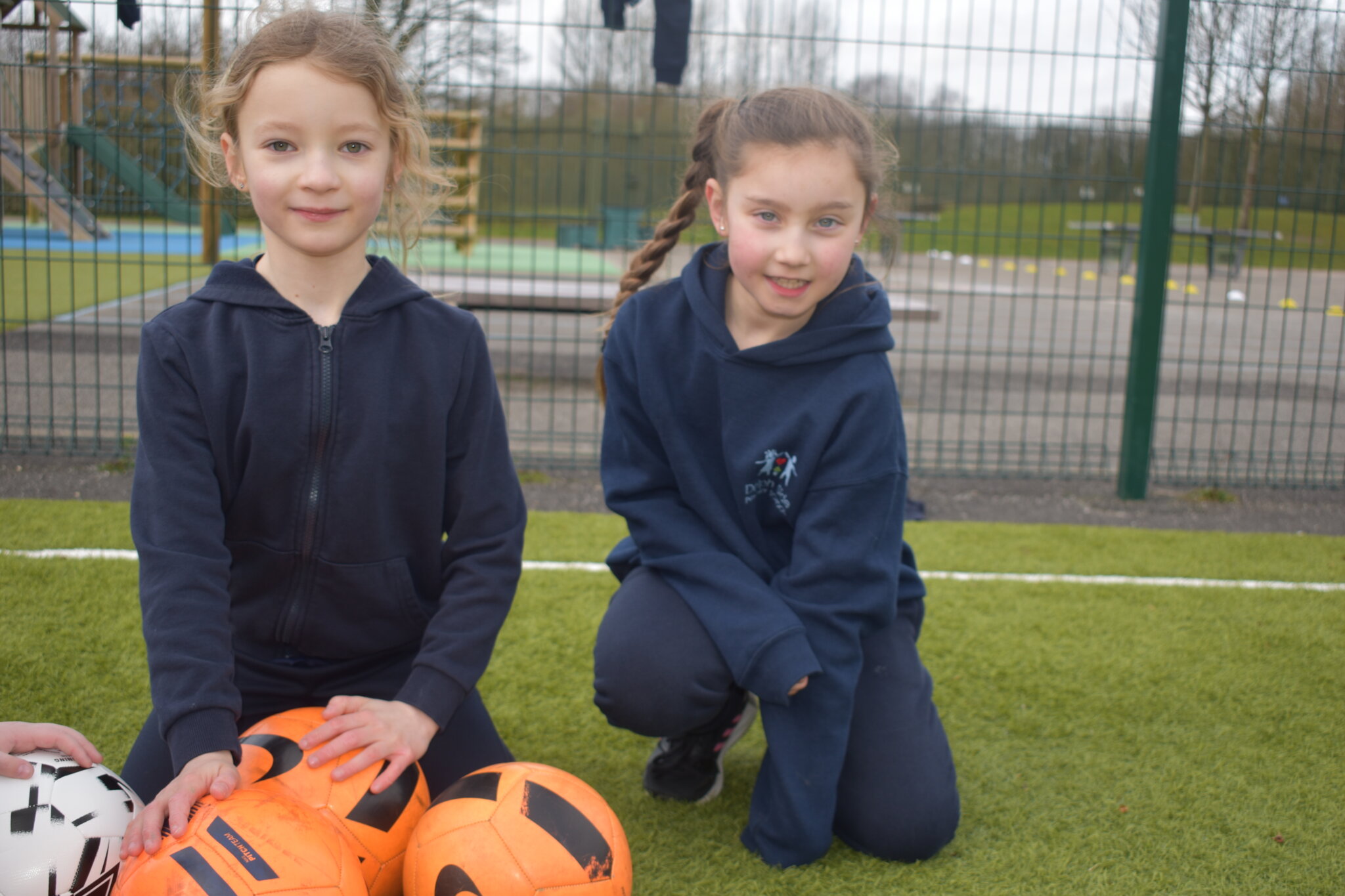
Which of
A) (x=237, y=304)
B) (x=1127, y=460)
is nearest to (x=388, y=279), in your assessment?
(x=237, y=304)

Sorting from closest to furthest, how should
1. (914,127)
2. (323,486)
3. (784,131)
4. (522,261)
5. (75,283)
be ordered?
(323,486)
(784,131)
(914,127)
(75,283)
(522,261)

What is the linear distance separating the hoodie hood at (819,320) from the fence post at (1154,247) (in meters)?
2.58

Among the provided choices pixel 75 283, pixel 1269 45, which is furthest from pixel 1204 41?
pixel 75 283

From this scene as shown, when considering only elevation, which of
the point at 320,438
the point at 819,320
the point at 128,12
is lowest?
the point at 320,438

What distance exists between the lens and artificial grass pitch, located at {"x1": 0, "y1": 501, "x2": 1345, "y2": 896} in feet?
5.97

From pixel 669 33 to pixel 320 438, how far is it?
8.86 feet

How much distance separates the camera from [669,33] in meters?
3.86

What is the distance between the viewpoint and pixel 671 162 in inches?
171

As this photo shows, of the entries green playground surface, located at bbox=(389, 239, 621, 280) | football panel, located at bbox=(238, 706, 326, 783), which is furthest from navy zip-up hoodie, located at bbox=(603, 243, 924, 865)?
green playground surface, located at bbox=(389, 239, 621, 280)

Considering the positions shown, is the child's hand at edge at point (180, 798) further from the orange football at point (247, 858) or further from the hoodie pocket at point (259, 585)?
the hoodie pocket at point (259, 585)

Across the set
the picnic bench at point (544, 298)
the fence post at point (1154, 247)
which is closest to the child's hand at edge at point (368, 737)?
the fence post at point (1154, 247)

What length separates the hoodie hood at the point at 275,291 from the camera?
1.67 m

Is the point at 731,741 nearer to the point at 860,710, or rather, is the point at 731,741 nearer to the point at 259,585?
the point at 860,710

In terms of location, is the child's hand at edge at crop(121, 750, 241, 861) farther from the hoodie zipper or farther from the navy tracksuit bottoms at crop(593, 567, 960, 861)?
the navy tracksuit bottoms at crop(593, 567, 960, 861)
